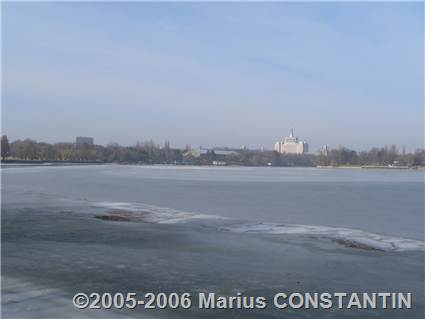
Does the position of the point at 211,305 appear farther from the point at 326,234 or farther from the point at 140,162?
the point at 140,162

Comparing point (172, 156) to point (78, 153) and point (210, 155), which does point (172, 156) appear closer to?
point (210, 155)

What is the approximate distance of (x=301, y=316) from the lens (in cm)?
635

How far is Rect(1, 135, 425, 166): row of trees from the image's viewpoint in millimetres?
117469
